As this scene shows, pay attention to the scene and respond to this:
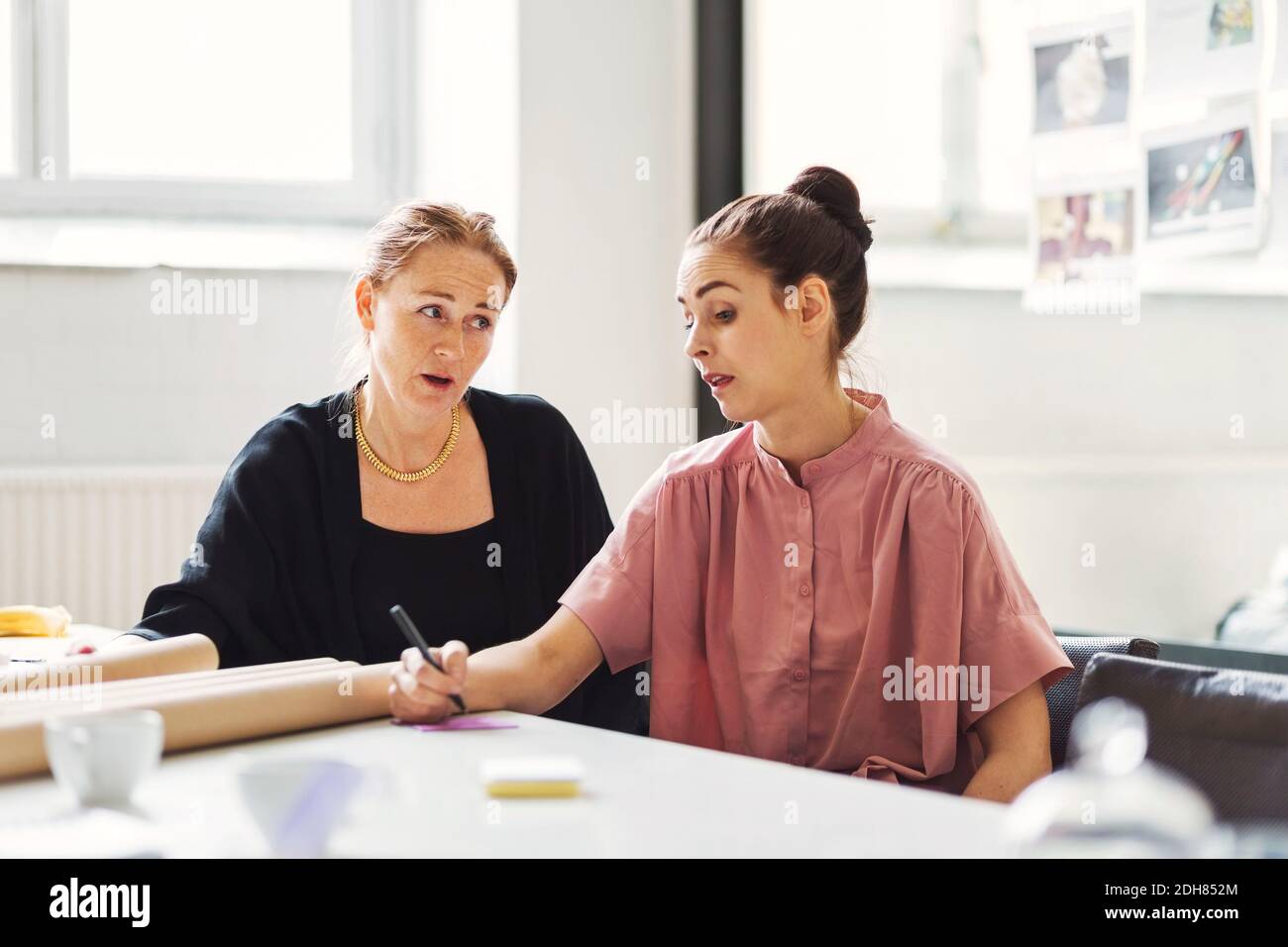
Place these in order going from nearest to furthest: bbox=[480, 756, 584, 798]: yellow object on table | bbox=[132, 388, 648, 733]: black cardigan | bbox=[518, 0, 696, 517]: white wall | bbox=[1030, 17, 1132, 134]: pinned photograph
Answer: bbox=[480, 756, 584, 798]: yellow object on table < bbox=[132, 388, 648, 733]: black cardigan < bbox=[1030, 17, 1132, 134]: pinned photograph < bbox=[518, 0, 696, 517]: white wall

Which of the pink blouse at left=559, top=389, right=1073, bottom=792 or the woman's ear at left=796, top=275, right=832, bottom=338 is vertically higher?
the woman's ear at left=796, top=275, right=832, bottom=338

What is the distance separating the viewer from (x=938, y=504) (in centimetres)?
158

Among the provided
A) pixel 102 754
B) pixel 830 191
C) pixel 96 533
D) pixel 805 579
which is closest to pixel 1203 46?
pixel 830 191

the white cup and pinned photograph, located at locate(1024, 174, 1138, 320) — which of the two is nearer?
the white cup

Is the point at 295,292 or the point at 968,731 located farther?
the point at 295,292

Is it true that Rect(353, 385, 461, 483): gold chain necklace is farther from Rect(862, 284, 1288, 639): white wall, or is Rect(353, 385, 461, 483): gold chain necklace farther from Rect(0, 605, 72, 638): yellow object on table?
Rect(862, 284, 1288, 639): white wall

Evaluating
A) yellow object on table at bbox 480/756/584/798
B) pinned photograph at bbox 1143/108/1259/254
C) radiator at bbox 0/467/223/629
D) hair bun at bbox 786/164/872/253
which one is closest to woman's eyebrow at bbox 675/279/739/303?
hair bun at bbox 786/164/872/253

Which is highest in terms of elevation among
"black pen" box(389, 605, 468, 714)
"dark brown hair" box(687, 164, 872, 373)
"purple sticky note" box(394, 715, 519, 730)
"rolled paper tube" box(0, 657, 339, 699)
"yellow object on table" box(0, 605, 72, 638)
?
"dark brown hair" box(687, 164, 872, 373)

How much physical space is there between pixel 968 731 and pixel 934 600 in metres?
0.16

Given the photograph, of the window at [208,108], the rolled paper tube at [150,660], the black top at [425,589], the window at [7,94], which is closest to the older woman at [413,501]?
the black top at [425,589]

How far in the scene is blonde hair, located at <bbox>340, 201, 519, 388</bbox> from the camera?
6.71 ft

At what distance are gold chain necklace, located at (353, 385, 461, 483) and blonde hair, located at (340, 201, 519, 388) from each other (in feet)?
0.47
